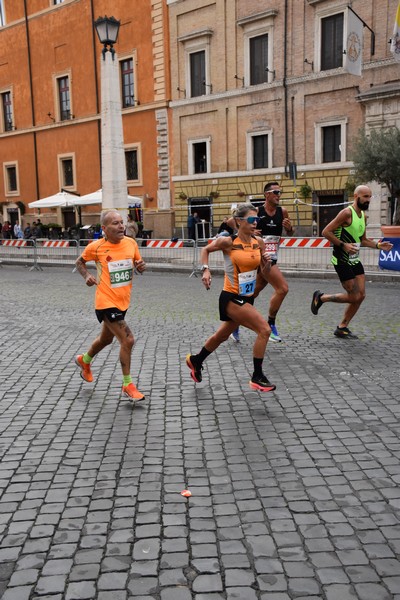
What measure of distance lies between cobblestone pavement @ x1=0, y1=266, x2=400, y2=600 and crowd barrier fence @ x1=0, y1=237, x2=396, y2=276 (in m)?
8.78

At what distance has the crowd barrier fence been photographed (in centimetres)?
1608

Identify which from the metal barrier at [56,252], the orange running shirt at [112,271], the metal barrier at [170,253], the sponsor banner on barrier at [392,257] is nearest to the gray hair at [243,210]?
the orange running shirt at [112,271]

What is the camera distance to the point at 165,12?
3362 cm

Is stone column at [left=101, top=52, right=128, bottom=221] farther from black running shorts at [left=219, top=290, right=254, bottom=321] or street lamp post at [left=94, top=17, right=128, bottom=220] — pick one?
black running shorts at [left=219, top=290, right=254, bottom=321]

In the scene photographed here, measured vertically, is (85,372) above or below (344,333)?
above

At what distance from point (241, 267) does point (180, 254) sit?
13.6 m

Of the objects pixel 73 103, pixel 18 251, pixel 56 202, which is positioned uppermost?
pixel 73 103

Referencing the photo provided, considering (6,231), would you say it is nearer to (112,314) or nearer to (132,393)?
(112,314)

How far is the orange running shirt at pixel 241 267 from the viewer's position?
557 centimetres

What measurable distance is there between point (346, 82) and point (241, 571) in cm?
2809

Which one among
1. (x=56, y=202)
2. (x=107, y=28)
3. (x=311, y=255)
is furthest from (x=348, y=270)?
(x=56, y=202)

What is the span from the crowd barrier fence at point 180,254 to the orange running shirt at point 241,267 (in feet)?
33.8

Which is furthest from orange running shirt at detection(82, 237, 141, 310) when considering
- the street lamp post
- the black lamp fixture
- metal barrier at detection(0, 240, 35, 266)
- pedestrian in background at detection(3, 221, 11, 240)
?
pedestrian in background at detection(3, 221, 11, 240)

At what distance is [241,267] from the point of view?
5578mm
